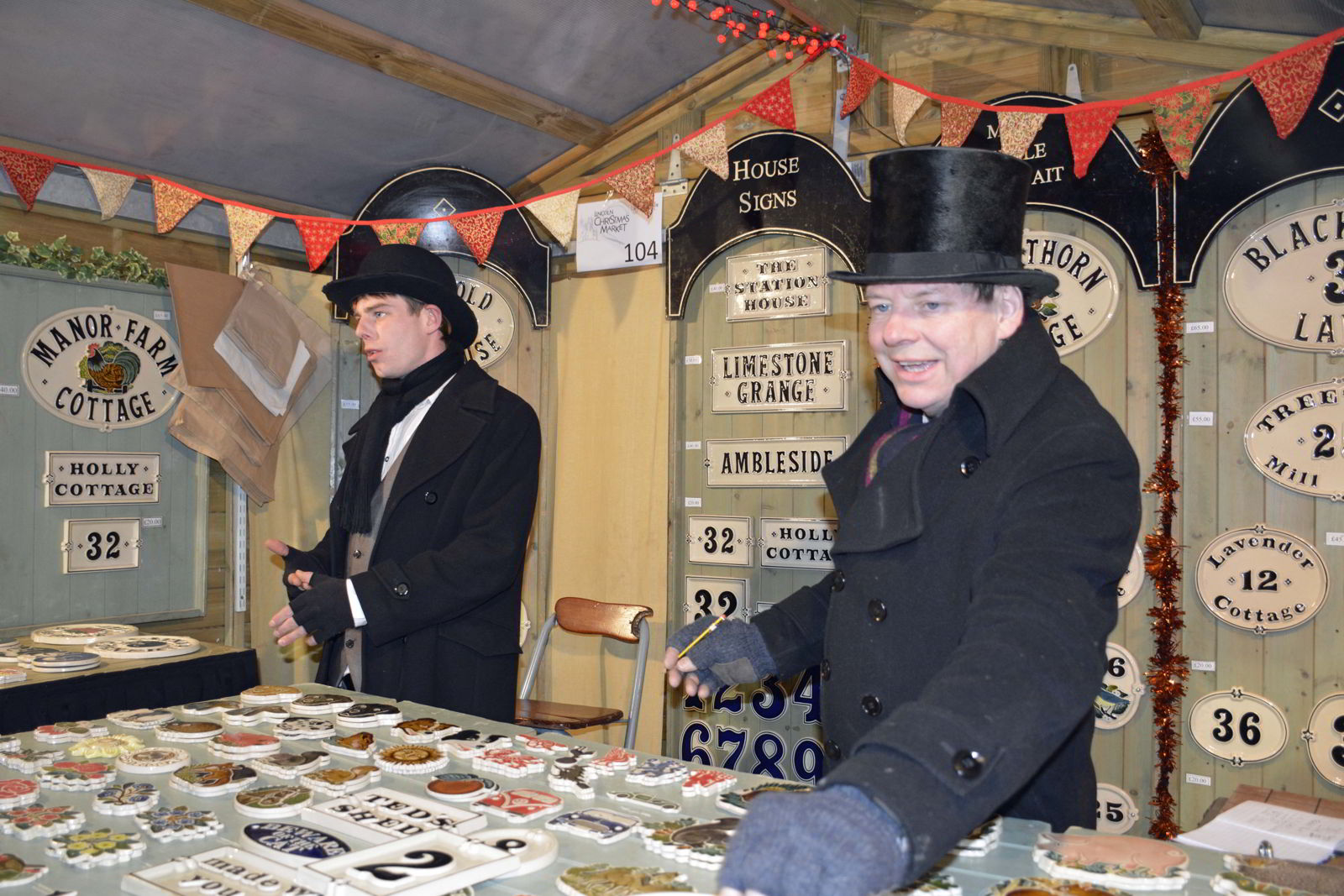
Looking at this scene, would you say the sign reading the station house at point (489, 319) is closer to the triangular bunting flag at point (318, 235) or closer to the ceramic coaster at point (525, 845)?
the triangular bunting flag at point (318, 235)

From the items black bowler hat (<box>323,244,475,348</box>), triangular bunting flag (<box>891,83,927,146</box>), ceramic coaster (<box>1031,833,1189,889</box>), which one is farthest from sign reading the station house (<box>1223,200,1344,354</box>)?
ceramic coaster (<box>1031,833,1189,889</box>)

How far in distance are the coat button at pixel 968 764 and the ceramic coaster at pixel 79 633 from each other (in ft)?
9.69

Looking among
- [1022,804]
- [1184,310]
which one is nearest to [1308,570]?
[1184,310]

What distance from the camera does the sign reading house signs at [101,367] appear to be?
14.0 ft

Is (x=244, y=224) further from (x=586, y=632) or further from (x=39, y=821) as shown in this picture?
(x=39, y=821)

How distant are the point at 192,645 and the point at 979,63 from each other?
328cm

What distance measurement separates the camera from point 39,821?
1.51m

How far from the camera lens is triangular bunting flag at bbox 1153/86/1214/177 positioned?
3467mm

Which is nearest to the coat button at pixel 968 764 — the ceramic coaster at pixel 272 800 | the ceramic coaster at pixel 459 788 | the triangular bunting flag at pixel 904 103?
the ceramic coaster at pixel 459 788

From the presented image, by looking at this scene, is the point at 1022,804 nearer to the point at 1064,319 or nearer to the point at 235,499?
the point at 1064,319

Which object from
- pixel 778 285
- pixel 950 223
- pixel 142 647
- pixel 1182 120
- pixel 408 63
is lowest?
pixel 142 647

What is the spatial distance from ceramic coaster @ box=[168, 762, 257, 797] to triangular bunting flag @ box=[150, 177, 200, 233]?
3.28 metres

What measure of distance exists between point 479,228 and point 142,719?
3.21 m

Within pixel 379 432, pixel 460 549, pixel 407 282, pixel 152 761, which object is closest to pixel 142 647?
pixel 379 432
